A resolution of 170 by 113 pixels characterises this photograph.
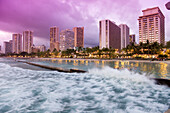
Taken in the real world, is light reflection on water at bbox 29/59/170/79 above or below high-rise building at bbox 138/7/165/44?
below

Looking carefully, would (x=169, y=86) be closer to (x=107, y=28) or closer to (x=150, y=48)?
(x=150, y=48)

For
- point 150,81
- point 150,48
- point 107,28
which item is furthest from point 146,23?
point 150,81

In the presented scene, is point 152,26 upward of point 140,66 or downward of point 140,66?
upward

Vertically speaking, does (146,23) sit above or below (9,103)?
above

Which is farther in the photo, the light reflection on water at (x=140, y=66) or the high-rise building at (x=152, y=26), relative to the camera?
the high-rise building at (x=152, y=26)

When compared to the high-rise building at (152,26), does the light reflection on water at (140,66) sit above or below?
below

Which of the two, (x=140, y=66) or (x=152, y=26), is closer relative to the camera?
(x=140, y=66)

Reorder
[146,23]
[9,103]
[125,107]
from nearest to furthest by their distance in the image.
Answer: [125,107], [9,103], [146,23]

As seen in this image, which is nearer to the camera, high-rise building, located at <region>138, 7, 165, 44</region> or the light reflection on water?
the light reflection on water
